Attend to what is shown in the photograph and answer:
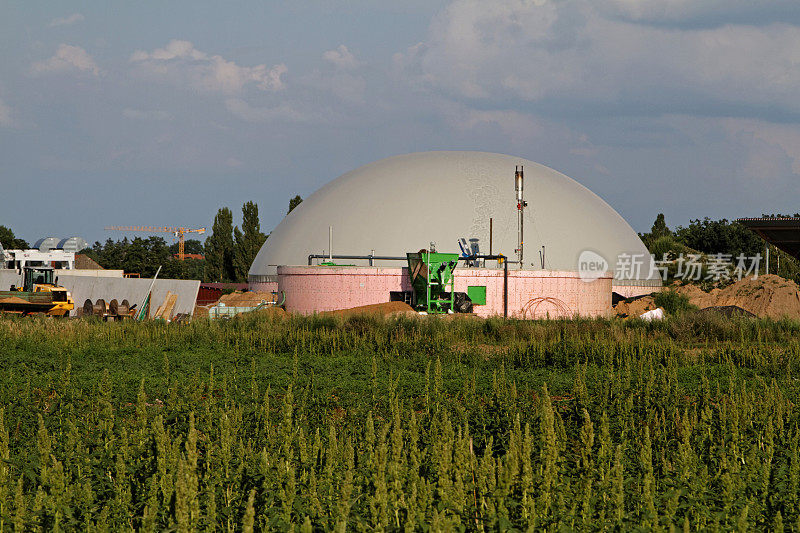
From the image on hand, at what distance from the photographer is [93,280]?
128 feet

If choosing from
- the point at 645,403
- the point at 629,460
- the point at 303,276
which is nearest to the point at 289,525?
the point at 629,460

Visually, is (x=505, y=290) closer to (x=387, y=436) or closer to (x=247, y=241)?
(x=387, y=436)

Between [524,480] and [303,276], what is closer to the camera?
[524,480]

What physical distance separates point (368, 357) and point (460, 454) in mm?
11260

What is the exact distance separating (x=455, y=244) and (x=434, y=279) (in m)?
9.98

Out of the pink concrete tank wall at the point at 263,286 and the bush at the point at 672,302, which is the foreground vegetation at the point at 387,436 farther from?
the pink concrete tank wall at the point at 263,286

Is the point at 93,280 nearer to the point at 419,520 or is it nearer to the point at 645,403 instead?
the point at 645,403

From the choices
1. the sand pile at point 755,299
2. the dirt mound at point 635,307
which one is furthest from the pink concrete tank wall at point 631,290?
the dirt mound at point 635,307

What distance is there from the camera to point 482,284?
34.4 metres

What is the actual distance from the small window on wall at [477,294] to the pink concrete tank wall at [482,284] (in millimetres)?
213

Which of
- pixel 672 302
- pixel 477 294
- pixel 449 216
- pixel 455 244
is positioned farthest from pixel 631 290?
pixel 477 294

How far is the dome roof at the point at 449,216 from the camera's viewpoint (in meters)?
42.5

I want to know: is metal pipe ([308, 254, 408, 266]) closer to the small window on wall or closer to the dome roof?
the dome roof

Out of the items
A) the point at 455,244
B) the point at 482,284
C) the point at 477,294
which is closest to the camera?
the point at 477,294
